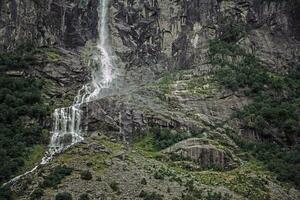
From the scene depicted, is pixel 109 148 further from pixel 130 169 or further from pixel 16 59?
pixel 16 59

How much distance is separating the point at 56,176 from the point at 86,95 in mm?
29782

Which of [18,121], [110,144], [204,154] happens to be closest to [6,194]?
[110,144]

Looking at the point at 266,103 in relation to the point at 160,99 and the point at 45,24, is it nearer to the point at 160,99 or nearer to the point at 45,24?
the point at 160,99

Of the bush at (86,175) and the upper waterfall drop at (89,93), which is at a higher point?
the upper waterfall drop at (89,93)

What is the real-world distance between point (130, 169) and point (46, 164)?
12.1 meters

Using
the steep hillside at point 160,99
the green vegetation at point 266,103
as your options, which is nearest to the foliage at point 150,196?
the steep hillside at point 160,99

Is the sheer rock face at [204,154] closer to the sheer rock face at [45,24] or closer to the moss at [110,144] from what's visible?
the moss at [110,144]

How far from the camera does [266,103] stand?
107875 mm

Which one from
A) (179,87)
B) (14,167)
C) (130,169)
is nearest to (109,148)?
(130,169)

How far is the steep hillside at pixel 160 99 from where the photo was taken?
86812mm

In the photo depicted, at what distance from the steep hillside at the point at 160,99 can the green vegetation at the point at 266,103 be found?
199 mm

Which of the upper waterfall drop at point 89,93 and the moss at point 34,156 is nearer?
the moss at point 34,156

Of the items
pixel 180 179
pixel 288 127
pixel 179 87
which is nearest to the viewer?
pixel 180 179

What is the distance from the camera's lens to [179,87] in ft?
361
